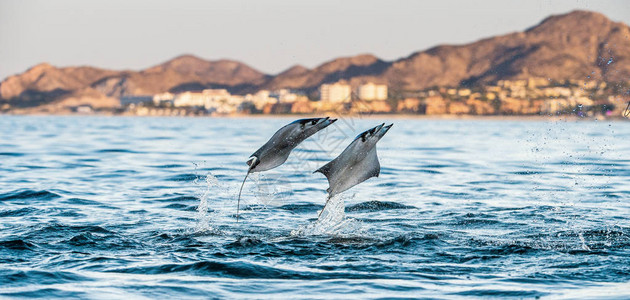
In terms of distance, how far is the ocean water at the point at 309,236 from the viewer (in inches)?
395

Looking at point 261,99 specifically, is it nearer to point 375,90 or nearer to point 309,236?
point 375,90

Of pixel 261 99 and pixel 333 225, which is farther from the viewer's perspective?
pixel 261 99

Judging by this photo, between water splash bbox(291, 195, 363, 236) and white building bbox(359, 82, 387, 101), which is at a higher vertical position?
white building bbox(359, 82, 387, 101)

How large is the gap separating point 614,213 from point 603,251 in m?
5.96

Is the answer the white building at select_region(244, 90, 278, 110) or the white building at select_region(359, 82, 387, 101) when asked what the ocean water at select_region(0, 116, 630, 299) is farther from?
the white building at select_region(244, 90, 278, 110)

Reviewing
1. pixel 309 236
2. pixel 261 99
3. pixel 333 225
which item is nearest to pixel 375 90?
pixel 261 99

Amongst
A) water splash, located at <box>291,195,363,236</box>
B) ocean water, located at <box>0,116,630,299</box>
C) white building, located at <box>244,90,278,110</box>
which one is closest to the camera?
ocean water, located at <box>0,116,630,299</box>

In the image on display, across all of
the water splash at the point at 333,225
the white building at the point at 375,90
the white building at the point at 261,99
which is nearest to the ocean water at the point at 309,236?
the water splash at the point at 333,225

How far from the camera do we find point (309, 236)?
13969 millimetres

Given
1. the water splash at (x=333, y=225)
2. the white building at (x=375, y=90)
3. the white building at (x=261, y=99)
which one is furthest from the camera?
the white building at (x=261, y=99)

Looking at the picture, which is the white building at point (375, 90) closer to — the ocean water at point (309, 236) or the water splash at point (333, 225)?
the ocean water at point (309, 236)

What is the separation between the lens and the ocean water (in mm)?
10039

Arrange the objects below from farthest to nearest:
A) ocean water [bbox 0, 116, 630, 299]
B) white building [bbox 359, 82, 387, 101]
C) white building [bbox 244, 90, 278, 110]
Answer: white building [bbox 244, 90, 278, 110], white building [bbox 359, 82, 387, 101], ocean water [bbox 0, 116, 630, 299]

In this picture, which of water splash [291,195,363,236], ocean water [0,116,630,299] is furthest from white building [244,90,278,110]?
water splash [291,195,363,236]
